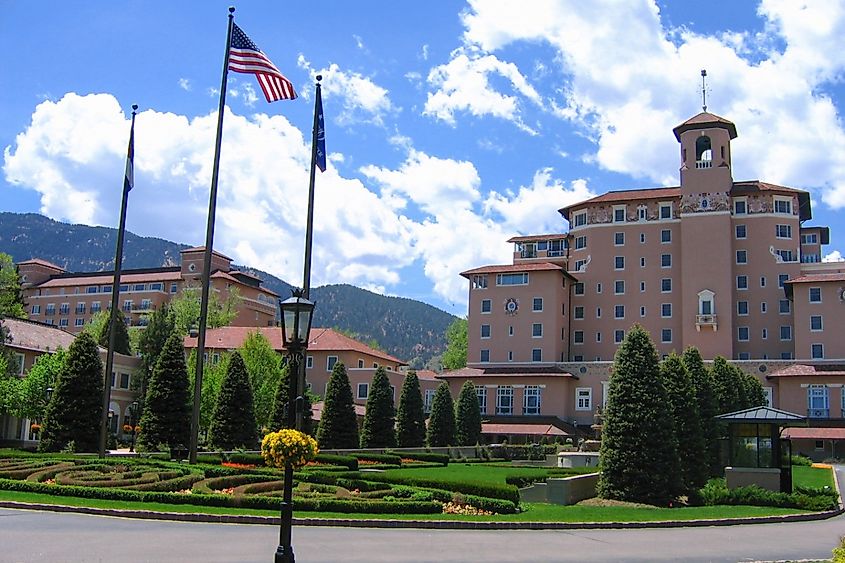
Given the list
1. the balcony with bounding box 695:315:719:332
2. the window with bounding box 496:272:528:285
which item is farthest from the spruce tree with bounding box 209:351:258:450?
the balcony with bounding box 695:315:719:332

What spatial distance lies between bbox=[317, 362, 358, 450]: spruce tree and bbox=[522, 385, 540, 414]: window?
2782 centimetres

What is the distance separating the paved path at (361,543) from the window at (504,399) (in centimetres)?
5688

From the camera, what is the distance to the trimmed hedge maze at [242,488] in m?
19.3

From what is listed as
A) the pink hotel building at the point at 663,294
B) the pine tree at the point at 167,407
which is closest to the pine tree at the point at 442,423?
the pink hotel building at the point at 663,294

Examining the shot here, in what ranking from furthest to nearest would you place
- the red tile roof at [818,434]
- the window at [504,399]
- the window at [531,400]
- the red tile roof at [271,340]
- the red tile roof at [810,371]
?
the red tile roof at [271,340] < the window at [504,399] < the window at [531,400] < the red tile roof at [810,371] < the red tile roof at [818,434]

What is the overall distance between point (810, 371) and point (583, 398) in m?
18.3

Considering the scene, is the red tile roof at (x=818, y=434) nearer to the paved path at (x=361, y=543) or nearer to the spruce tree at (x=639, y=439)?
the spruce tree at (x=639, y=439)

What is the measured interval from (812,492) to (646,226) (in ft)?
190

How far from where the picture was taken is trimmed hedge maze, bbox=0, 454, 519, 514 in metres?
19.3

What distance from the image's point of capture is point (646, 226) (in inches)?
3260

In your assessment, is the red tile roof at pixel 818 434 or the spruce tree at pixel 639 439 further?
the red tile roof at pixel 818 434

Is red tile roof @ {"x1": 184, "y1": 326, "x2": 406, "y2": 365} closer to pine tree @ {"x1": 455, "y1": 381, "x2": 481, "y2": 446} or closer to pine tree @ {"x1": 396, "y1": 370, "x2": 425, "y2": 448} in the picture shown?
pine tree @ {"x1": 455, "y1": 381, "x2": 481, "y2": 446}

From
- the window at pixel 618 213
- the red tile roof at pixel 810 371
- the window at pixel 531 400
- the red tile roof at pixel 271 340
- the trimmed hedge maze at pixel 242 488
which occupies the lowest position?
the trimmed hedge maze at pixel 242 488

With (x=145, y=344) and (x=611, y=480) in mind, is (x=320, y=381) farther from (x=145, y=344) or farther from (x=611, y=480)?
(x=611, y=480)
